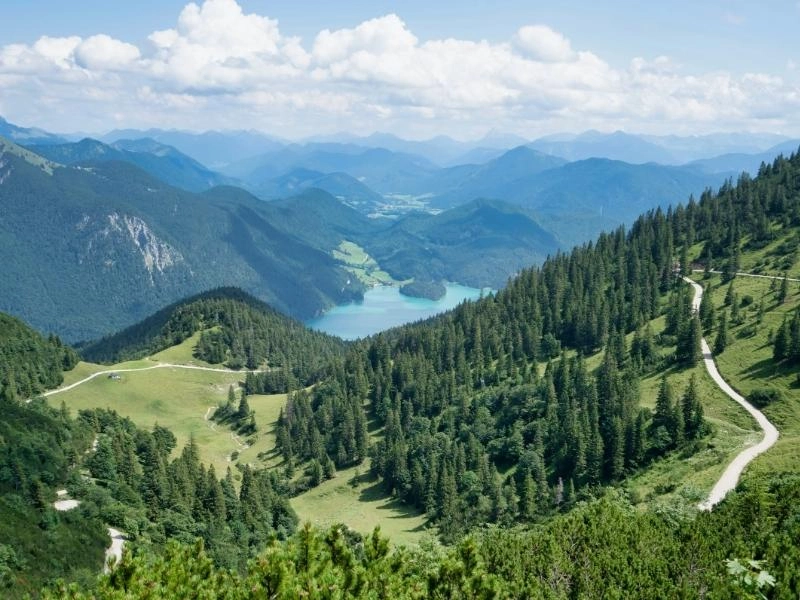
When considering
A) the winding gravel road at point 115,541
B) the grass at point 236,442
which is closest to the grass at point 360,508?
the grass at point 236,442

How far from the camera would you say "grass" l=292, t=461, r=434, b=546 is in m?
107

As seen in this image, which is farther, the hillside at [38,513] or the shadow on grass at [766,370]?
the shadow on grass at [766,370]

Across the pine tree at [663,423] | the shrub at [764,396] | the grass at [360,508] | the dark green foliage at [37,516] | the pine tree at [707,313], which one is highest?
the pine tree at [707,313]

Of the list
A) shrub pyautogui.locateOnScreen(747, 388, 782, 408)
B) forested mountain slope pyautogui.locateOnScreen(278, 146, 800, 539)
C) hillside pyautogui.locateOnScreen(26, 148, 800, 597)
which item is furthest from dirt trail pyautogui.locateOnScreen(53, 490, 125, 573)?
shrub pyautogui.locateOnScreen(747, 388, 782, 408)

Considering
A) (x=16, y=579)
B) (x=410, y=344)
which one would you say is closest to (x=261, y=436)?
(x=410, y=344)

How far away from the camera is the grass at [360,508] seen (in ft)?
352

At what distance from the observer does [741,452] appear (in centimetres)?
7806

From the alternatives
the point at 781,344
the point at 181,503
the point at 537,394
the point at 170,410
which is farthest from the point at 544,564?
the point at 170,410

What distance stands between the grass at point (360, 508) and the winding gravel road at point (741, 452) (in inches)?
1902

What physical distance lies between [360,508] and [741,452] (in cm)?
6995

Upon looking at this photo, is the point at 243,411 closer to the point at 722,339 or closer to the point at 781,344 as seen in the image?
the point at 722,339

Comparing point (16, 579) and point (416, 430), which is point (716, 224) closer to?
point (416, 430)

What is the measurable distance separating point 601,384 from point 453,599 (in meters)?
104

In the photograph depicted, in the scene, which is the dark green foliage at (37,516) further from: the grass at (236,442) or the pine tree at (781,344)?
the pine tree at (781,344)
